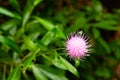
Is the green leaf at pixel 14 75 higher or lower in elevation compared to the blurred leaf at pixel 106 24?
lower

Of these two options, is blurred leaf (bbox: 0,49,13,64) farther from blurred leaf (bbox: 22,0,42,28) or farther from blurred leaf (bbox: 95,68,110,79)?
blurred leaf (bbox: 95,68,110,79)

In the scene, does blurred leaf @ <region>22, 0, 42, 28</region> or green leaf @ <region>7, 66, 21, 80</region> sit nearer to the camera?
green leaf @ <region>7, 66, 21, 80</region>

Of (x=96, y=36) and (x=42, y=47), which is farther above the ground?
(x=96, y=36)

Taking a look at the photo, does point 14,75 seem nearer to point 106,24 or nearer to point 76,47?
point 76,47

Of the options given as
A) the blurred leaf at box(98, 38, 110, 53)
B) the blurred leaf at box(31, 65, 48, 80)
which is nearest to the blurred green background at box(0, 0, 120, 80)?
the blurred leaf at box(98, 38, 110, 53)

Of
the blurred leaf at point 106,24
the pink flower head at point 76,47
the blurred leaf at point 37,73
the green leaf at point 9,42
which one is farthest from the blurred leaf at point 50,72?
the blurred leaf at point 106,24

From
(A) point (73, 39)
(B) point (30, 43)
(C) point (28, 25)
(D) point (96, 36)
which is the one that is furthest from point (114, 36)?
(A) point (73, 39)

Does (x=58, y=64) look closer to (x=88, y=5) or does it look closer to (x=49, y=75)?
(x=49, y=75)

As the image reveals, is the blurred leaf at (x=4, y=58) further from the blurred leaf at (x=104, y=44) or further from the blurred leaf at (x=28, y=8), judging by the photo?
the blurred leaf at (x=104, y=44)

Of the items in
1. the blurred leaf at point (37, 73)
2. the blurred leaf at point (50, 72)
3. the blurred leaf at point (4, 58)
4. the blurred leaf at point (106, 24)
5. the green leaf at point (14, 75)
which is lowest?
the green leaf at point (14, 75)

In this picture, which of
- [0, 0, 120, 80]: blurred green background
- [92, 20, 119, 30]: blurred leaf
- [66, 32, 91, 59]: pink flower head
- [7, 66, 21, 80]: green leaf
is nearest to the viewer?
[66, 32, 91, 59]: pink flower head

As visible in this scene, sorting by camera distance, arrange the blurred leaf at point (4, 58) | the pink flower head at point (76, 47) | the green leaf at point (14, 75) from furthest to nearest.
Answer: the blurred leaf at point (4, 58), the green leaf at point (14, 75), the pink flower head at point (76, 47)
